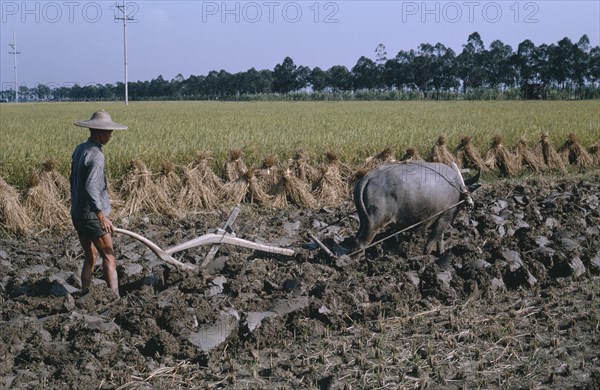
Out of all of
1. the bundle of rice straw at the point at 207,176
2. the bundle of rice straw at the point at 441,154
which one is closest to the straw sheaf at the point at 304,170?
the bundle of rice straw at the point at 207,176

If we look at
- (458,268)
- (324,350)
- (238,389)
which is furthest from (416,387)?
(458,268)

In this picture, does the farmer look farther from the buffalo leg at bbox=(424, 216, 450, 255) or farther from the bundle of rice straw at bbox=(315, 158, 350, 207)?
the bundle of rice straw at bbox=(315, 158, 350, 207)

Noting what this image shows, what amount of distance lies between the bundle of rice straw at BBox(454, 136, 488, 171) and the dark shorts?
28.5 feet

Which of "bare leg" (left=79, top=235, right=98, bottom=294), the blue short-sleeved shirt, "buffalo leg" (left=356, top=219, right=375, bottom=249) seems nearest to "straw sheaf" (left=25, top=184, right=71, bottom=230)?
"bare leg" (left=79, top=235, right=98, bottom=294)

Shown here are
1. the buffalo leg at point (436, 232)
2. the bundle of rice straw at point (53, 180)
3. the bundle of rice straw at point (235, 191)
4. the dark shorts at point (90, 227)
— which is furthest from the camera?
the bundle of rice straw at point (235, 191)

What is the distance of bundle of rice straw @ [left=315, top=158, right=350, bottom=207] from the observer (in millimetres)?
10398

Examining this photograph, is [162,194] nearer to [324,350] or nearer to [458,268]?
[458,268]

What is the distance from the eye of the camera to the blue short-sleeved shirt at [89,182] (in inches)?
211

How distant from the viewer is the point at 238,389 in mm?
4184

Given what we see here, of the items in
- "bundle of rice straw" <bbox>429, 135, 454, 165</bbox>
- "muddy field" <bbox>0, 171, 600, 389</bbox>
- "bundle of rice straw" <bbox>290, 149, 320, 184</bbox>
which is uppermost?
"bundle of rice straw" <bbox>429, 135, 454, 165</bbox>

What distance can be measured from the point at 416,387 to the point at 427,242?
2999mm

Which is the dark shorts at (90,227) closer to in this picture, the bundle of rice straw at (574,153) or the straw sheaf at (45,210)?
the straw sheaf at (45,210)

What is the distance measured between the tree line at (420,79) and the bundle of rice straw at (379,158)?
60.1 m

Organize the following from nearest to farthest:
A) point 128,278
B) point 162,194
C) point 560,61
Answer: point 128,278
point 162,194
point 560,61
